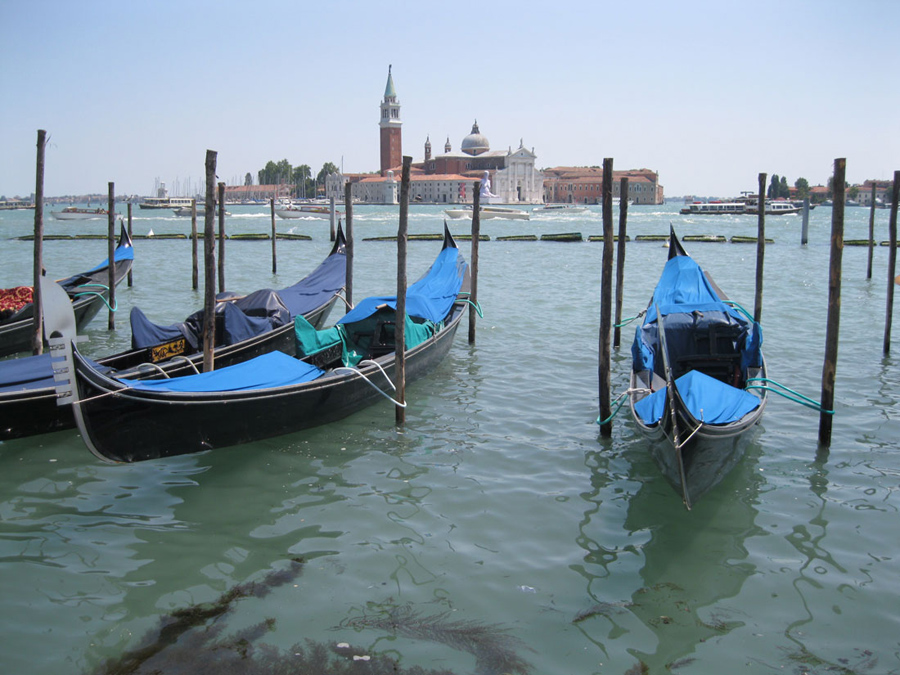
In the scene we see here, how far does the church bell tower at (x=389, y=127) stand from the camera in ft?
282

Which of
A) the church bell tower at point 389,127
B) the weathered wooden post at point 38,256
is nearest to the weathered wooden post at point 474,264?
the weathered wooden post at point 38,256

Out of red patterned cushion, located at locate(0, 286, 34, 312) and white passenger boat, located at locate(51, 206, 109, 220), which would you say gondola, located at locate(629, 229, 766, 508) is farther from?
white passenger boat, located at locate(51, 206, 109, 220)

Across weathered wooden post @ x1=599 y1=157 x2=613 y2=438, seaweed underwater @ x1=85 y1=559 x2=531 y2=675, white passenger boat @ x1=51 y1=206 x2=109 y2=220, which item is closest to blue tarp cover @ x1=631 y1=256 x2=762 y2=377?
weathered wooden post @ x1=599 y1=157 x2=613 y2=438

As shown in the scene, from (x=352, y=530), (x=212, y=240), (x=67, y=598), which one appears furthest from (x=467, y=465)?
(x=212, y=240)

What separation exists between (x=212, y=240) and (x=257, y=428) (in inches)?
65.9

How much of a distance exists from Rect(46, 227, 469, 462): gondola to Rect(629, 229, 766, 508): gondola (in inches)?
71.5

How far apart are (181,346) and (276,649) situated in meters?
3.73

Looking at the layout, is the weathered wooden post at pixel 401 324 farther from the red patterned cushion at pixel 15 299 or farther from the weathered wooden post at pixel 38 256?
the red patterned cushion at pixel 15 299

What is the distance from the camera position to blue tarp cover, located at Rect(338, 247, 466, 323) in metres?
6.21

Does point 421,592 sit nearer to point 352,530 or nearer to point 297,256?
point 352,530

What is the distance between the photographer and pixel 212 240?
5496 millimetres

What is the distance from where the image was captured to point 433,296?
787 cm

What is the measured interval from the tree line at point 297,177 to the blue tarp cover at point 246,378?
92973mm

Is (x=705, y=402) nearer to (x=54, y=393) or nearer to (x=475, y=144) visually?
(x=54, y=393)
